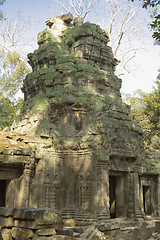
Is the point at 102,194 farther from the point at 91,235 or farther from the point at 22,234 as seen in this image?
the point at 22,234

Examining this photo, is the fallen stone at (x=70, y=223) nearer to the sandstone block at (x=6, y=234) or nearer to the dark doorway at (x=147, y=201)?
the sandstone block at (x=6, y=234)

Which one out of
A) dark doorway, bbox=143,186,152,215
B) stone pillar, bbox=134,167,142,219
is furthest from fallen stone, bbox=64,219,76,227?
dark doorway, bbox=143,186,152,215

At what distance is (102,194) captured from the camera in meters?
11.8

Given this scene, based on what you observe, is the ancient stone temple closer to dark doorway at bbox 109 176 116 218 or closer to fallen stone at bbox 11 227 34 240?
dark doorway at bbox 109 176 116 218

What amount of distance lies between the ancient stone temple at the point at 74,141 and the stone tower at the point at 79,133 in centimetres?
4

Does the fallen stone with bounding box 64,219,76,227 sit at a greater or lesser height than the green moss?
lesser

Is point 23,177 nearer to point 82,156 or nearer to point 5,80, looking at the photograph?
point 82,156

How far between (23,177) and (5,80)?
52.7 feet

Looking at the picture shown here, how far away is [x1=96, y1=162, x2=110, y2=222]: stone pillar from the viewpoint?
38.3ft

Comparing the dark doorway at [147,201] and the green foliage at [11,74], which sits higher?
the green foliage at [11,74]

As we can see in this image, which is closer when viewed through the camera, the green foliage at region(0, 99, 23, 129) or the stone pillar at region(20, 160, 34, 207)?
the stone pillar at region(20, 160, 34, 207)

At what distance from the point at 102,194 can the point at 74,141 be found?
8.20 ft

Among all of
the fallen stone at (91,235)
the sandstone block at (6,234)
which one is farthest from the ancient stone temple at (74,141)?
the sandstone block at (6,234)

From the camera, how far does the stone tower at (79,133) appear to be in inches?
476
